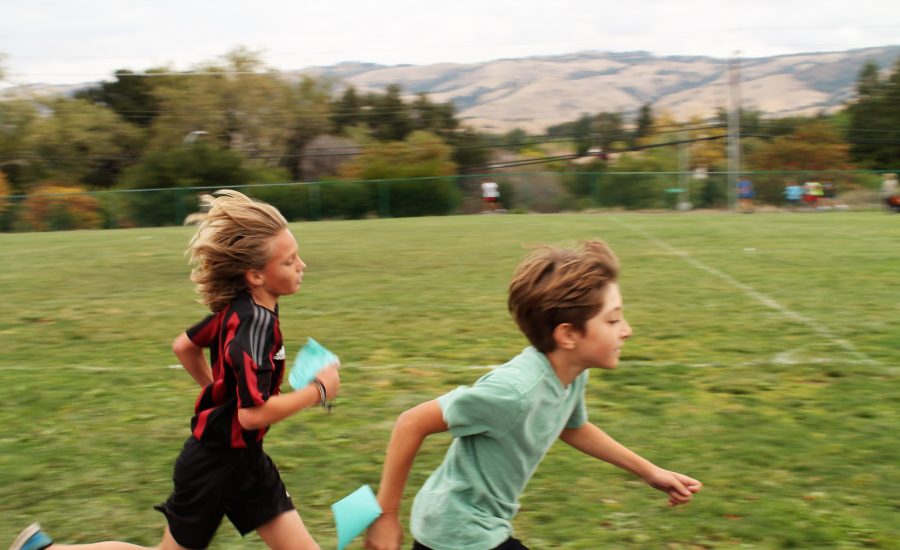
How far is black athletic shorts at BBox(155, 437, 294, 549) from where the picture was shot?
3020 mm

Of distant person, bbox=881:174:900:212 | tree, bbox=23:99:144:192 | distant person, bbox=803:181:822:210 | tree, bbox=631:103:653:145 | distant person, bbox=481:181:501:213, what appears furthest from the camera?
tree, bbox=631:103:653:145

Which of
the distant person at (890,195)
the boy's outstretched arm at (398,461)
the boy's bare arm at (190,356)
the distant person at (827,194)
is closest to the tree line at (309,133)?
the distant person at (827,194)

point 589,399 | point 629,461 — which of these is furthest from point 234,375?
point 589,399

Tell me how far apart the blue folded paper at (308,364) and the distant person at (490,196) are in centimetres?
3545

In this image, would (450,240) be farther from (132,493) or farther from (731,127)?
(731,127)

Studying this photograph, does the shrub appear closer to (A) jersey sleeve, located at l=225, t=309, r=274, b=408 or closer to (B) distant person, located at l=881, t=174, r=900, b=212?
(B) distant person, located at l=881, t=174, r=900, b=212

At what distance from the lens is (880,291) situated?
1070 centimetres

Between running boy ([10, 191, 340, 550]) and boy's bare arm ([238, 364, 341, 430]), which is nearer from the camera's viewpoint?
boy's bare arm ([238, 364, 341, 430])

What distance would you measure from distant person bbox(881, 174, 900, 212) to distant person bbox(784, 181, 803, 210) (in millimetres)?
3371

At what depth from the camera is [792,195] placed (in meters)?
39.1

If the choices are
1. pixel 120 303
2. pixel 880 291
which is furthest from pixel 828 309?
pixel 120 303

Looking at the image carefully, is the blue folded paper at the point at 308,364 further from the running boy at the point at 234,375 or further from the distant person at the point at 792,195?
the distant person at the point at 792,195

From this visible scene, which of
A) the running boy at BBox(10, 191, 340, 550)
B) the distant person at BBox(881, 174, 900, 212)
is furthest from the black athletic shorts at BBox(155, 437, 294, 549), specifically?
the distant person at BBox(881, 174, 900, 212)

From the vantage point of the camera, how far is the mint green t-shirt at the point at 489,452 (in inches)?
93.8
